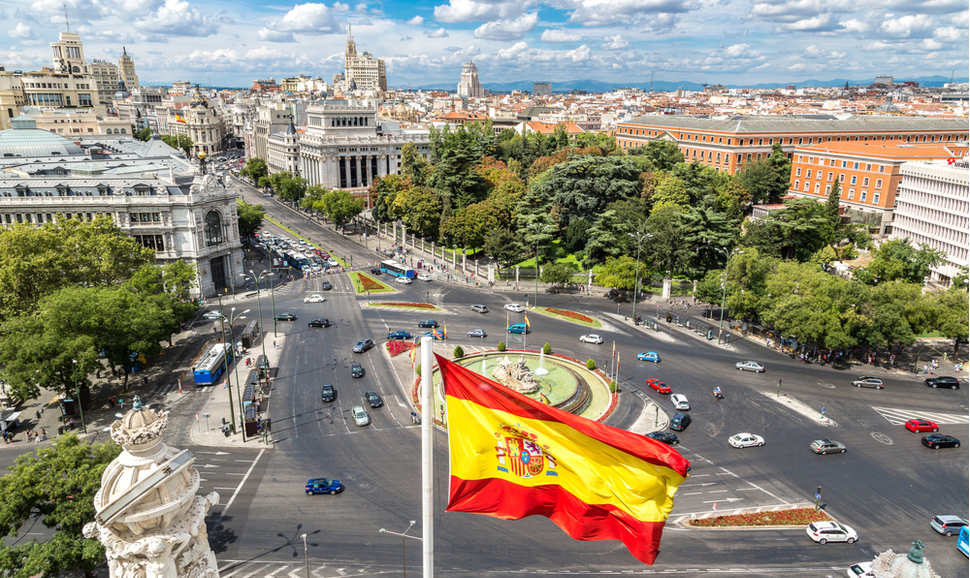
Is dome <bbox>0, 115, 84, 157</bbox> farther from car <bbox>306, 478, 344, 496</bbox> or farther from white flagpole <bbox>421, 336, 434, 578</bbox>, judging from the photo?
white flagpole <bbox>421, 336, 434, 578</bbox>

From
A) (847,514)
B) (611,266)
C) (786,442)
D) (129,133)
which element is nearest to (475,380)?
(847,514)

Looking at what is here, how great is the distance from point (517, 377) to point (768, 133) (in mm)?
97534

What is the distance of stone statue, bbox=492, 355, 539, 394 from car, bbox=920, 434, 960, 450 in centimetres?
2628

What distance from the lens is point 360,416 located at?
42.3 metres

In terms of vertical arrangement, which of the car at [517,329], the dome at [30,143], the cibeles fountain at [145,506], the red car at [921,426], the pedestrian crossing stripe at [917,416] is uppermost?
the dome at [30,143]

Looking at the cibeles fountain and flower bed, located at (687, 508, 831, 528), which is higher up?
the cibeles fountain

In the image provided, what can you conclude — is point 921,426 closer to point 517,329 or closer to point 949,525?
point 949,525

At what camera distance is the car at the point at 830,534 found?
30453mm

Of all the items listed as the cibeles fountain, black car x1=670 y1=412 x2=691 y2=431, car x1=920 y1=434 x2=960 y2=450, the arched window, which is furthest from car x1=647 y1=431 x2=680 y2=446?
the arched window

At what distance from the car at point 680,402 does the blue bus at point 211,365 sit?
1367 inches

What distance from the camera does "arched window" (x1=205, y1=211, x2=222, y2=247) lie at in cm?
7094

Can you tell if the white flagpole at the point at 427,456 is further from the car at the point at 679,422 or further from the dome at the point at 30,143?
the dome at the point at 30,143

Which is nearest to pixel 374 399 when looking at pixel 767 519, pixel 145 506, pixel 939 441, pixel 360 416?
pixel 360 416

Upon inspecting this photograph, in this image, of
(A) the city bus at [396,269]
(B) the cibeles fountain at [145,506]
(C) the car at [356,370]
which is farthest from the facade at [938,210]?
(B) the cibeles fountain at [145,506]
